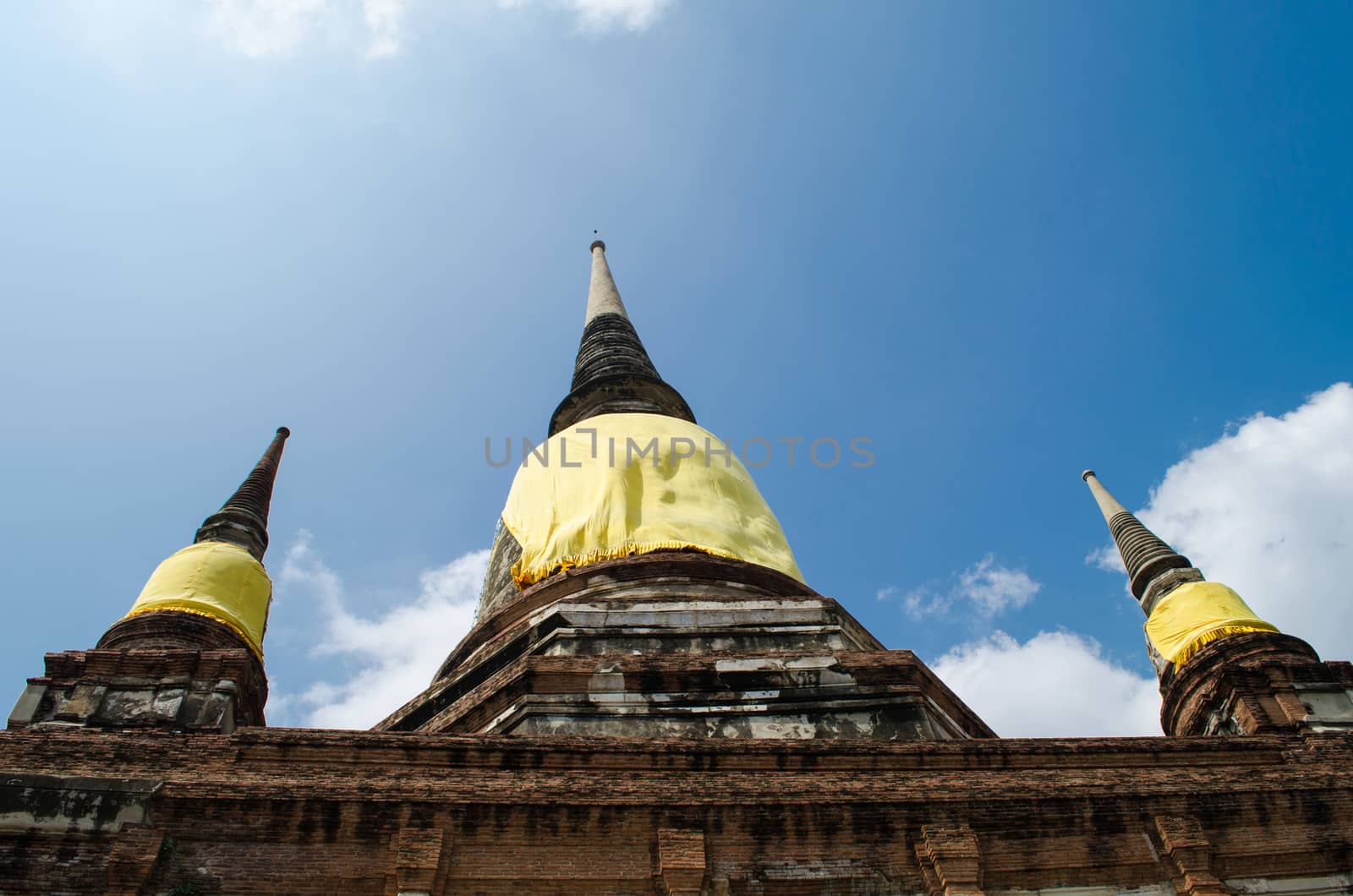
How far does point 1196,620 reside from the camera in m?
11.6

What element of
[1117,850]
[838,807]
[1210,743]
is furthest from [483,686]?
[1210,743]

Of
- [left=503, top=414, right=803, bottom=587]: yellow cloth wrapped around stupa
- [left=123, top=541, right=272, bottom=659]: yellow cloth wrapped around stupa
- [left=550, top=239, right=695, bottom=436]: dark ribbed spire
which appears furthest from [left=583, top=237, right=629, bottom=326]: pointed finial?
[left=123, top=541, right=272, bottom=659]: yellow cloth wrapped around stupa

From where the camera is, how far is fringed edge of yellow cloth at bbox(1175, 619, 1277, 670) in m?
11.1

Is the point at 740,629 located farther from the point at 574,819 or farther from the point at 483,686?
the point at 574,819

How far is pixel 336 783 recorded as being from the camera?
6727mm

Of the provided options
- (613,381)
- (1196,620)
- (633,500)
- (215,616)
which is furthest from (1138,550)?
(215,616)

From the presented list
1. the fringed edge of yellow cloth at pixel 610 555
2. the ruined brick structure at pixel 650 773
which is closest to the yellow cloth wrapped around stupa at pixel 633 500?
the fringed edge of yellow cloth at pixel 610 555

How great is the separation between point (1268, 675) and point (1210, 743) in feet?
5.89

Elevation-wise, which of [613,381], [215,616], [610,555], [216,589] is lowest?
[215,616]

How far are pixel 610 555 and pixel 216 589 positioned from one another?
13.0 feet

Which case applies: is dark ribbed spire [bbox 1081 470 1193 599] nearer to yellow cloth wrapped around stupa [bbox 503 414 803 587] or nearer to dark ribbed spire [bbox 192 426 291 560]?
yellow cloth wrapped around stupa [bbox 503 414 803 587]

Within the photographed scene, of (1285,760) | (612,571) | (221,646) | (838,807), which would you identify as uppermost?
(612,571)

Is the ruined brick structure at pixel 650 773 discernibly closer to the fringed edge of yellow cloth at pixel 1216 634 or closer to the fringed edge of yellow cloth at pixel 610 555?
the fringed edge of yellow cloth at pixel 1216 634

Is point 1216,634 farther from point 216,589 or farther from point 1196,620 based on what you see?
point 216,589
